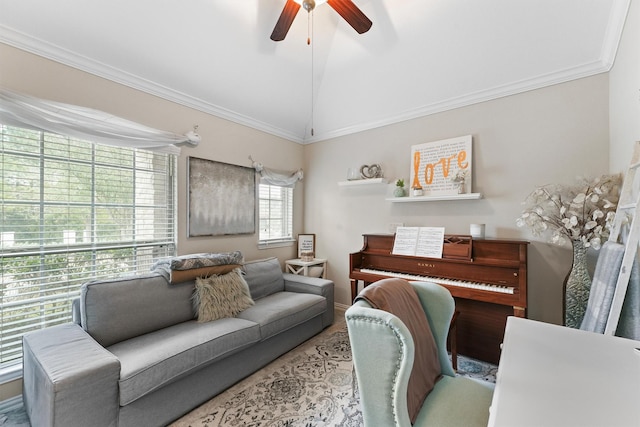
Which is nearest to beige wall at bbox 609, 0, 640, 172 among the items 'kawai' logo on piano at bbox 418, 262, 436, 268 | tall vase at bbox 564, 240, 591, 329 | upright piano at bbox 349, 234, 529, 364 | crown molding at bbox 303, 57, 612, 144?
crown molding at bbox 303, 57, 612, 144

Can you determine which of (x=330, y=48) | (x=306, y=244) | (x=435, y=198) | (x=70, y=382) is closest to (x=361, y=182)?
(x=435, y=198)

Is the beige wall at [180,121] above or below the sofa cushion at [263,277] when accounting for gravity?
above

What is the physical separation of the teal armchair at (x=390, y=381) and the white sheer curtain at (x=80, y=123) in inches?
97.4

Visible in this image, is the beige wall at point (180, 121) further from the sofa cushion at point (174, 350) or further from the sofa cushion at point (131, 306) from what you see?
the sofa cushion at point (174, 350)

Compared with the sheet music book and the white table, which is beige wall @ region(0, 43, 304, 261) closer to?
the sheet music book

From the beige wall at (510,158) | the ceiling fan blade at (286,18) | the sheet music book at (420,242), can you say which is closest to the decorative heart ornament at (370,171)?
the beige wall at (510,158)

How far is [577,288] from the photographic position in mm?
2119

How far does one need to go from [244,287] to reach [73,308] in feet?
4.22

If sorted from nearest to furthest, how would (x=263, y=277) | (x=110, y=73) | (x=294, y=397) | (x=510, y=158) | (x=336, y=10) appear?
(x=336, y=10)
(x=294, y=397)
(x=110, y=73)
(x=510, y=158)
(x=263, y=277)

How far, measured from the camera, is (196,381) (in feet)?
6.31

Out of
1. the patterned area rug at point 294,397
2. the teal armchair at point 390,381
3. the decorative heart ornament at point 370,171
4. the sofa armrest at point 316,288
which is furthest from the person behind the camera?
the decorative heart ornament at point 370,171

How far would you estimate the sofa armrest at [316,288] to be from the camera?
10.4 feet

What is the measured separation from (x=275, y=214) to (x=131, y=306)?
219 centimetres

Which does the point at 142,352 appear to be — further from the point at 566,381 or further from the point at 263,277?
the point at 566,381
